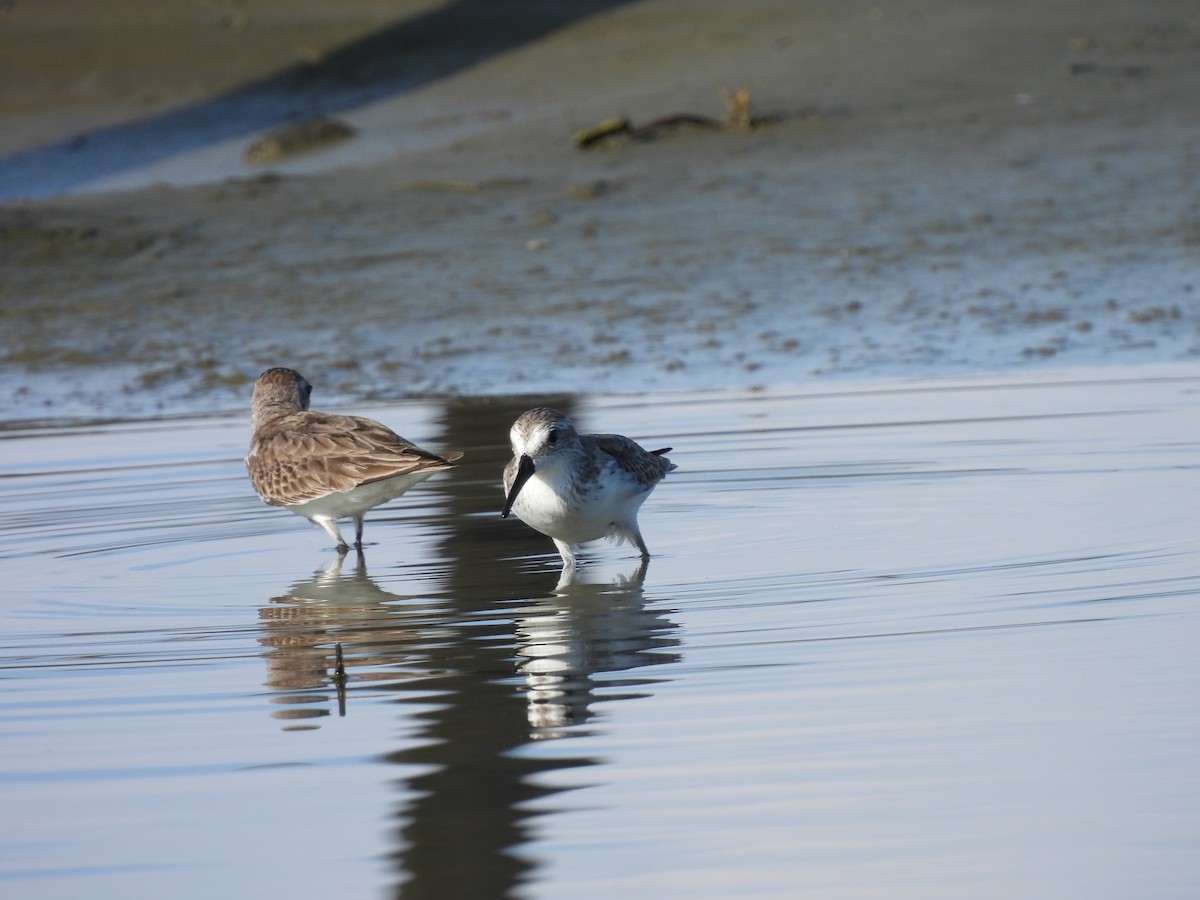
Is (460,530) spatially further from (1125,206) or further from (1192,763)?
(1125,206)

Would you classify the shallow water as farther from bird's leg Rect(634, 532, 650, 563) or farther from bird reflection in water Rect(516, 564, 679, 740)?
bird's leg Rect(634, 532, 650, 563)

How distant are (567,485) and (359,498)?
1300 millimetres

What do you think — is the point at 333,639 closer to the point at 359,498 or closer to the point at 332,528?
the point at 359,498

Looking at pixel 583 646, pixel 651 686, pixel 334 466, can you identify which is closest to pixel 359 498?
pixel 334 466

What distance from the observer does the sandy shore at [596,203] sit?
40.8ft

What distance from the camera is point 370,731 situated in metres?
4.98

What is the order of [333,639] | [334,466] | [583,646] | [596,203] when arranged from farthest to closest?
1. [596,203]
2. [334,466]
3. [333,639]
4. [583,646]

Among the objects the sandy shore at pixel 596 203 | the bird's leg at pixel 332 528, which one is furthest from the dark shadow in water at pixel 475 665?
the sandy shore at pixel 596 203

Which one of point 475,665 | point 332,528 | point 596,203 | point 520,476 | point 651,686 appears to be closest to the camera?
point 651,686

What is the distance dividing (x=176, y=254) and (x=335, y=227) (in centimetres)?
132

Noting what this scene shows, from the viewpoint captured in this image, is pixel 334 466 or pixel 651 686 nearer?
pixel 651 686

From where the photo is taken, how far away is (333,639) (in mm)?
6156

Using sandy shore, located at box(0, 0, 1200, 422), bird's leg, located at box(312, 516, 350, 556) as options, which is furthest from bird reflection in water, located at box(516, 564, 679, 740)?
sandy shore, located at box(0, 0, 1200, 422)

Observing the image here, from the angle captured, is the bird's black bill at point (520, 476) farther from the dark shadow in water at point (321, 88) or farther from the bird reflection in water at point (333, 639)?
the dark shadow in water at point (321, 88)
